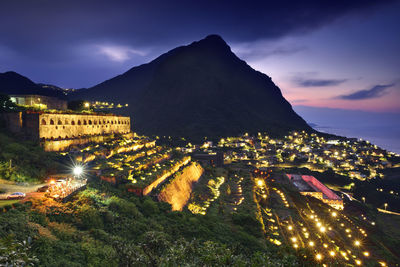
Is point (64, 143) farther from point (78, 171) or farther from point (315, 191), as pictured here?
point (315, 191)

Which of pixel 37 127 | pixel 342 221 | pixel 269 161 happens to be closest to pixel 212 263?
pixel 37 127

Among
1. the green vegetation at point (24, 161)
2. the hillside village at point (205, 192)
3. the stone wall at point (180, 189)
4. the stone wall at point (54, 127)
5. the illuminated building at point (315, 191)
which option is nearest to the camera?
the green vegetation at point (24, 161)

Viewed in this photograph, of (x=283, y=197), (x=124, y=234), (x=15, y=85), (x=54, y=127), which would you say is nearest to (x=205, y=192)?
(x=283, y=197)

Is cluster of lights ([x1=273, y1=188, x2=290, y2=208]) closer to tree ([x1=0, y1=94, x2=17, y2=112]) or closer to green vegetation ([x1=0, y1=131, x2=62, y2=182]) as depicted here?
green vegetation ([x1=0, y1=131, x2=62, y2=182])

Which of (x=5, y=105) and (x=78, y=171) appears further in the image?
(x=5, y=105)

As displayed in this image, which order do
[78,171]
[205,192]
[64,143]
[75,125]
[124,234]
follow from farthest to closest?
1. [75,125]
2. [205,192]
3. [64,143]
4. [78,171]
5. [124,234]

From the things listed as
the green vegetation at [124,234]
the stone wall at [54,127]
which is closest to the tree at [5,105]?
the stone wall at [54,127]

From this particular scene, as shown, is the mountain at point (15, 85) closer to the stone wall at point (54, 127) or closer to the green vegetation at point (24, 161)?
the stone wall at point (54, 127)

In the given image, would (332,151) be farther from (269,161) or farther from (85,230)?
(85,230)

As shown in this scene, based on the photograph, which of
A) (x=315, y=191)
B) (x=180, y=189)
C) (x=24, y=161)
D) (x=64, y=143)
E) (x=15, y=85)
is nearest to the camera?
(x=24, y=161)

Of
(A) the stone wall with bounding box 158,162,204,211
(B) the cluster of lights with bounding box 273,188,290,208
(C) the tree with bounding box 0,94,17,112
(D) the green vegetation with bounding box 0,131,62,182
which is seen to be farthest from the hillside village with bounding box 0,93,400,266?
(C) the tree with bounding box 0,94,17,112

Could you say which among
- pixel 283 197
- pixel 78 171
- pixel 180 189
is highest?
pixel 78 171
